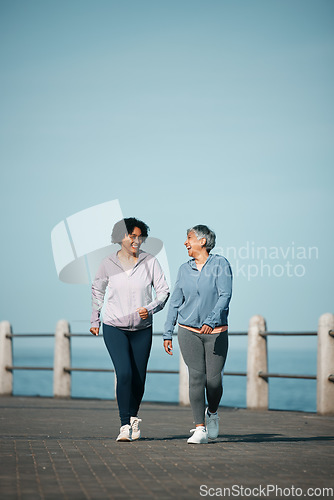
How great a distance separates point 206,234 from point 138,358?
1.38 metres

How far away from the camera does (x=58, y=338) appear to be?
18156 millimetres

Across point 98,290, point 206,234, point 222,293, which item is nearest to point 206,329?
point 222,293

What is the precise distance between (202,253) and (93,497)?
12.0ft

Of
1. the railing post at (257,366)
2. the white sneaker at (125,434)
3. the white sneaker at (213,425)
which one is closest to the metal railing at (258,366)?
the railing post at (257,366)

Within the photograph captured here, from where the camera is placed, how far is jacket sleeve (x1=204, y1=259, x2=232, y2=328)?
877 cm

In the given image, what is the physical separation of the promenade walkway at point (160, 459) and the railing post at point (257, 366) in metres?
1.91

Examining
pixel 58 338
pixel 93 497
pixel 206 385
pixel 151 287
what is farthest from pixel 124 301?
pixel 58 338

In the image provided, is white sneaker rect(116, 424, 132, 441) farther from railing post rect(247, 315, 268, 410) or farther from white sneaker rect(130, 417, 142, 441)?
railing post rect(247, 315, 268, 410)

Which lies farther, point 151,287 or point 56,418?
point 56,418

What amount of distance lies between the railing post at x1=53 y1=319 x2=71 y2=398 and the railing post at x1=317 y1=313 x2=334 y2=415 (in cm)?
607

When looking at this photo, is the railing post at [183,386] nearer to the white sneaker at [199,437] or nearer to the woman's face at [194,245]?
the white sneaker at [199,437]

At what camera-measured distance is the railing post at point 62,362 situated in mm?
18062

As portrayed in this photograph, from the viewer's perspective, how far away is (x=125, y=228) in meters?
9.48

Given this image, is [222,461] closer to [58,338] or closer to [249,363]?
[249,363]
